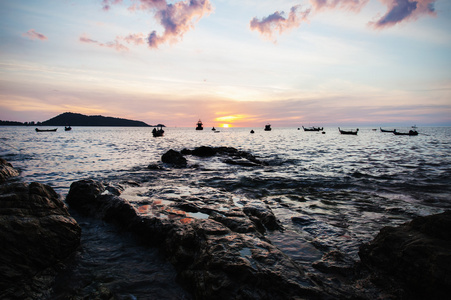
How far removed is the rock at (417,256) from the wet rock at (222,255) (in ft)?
4.35

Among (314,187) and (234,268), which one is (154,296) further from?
(314,187)

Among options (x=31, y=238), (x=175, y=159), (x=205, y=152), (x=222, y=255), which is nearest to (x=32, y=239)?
(x=31, y=238)

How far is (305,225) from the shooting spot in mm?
5715

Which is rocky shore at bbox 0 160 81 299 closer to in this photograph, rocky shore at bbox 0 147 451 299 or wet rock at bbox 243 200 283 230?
rocky shore at bbox 0 147 451 299

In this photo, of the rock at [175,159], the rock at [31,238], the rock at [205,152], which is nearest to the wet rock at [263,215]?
the rock at [31,238]

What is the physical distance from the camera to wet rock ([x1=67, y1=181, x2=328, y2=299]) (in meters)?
2.90

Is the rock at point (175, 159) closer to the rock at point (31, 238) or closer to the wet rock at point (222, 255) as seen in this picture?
the wet rock at point (222, 255)

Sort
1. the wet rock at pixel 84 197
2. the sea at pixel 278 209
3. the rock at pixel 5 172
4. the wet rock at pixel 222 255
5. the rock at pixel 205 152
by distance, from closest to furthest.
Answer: the wet rock at pixel 222 255 → the sea at pixel 278 209 → the wet rock at pixel 84 197 → the rock at pixel 5 172 → the rock at pixel 205 152

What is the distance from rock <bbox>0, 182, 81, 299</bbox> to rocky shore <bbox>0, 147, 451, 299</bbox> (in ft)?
0.04

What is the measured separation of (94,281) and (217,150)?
21.5 m

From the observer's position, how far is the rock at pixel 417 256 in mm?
2795

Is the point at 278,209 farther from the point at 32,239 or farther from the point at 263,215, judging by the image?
the point at 32,239

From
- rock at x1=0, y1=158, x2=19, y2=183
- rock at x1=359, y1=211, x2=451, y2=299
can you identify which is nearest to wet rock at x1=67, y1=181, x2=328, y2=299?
rock at x1=359, y1=211, x2=451, y2=299

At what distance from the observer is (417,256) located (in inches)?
123
